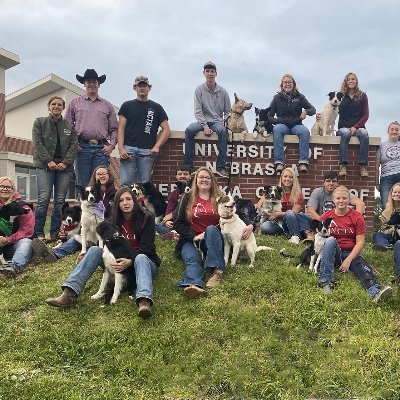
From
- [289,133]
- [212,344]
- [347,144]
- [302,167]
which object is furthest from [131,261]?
[347,144]

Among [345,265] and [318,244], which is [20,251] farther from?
[345,265]

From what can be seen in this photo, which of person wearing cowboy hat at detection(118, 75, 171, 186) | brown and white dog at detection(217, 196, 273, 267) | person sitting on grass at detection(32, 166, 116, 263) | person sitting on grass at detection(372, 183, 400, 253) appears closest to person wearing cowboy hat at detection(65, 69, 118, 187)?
person wearing cowboy hat at detection(118, 75, 171, 186)

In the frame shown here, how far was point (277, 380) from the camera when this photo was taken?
11.8 feet

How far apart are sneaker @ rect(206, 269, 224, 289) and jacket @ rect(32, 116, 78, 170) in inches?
132

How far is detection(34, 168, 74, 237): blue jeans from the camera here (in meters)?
7.38

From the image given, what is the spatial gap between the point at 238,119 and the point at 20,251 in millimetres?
A: 5339

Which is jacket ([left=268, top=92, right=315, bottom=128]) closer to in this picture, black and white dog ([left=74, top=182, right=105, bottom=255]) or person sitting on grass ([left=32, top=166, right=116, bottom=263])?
person sitting on grass ([left=32, top=166, right=116, bottom=263])

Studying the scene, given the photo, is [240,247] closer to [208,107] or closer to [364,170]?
[208,107]

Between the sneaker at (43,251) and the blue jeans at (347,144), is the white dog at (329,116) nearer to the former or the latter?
the blue jeans at (347,144)

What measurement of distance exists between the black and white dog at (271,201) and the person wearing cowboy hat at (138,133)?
2115 millimetres

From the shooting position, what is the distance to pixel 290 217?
747 centimetres

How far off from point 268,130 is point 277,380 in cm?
688

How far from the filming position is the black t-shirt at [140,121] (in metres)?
8.16

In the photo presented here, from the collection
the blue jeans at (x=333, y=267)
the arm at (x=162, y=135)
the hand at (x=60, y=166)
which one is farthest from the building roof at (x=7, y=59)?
the blue jeans at (x=333, y=267)
